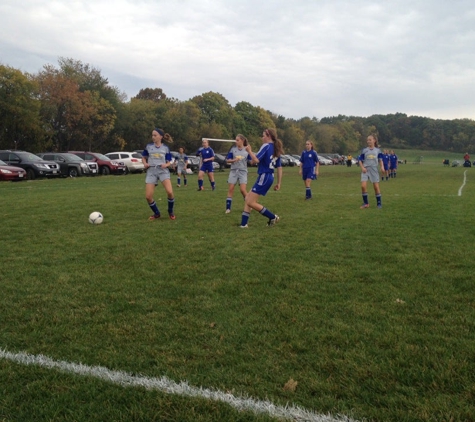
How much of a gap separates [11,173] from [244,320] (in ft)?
70.1

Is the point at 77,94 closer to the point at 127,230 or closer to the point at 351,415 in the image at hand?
the point at 127,230

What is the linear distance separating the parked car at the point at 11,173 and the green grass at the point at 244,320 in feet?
51.4

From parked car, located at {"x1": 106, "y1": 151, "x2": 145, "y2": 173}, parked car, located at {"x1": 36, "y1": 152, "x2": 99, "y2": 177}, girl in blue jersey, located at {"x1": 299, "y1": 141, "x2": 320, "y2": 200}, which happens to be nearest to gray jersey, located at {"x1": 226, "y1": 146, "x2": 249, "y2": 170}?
girl in blue jersey, located at {"x1": 299, "y1": 141, "x2": 320, "y2": 200}

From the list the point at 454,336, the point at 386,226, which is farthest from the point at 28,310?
the point at 386,226

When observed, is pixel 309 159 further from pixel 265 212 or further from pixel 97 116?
pixel 97 116

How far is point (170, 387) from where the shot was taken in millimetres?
2686

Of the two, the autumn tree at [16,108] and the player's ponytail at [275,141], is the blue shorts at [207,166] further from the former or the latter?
the autumn tree at [16,108]

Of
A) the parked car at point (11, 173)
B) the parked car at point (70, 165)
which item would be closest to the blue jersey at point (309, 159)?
the parked car at point (11, 173)

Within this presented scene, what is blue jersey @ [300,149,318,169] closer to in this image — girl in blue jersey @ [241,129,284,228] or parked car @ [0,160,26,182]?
girl in blue jersey @ [241,129,284,228]

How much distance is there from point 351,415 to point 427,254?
411cm

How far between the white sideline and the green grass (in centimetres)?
6

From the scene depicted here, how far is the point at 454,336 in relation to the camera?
10.8ft

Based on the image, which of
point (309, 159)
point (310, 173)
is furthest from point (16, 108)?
point (310, 173)

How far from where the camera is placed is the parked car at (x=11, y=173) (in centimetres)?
2106
